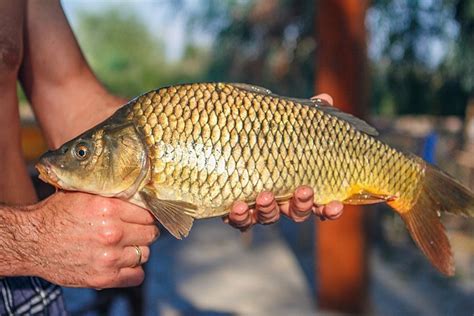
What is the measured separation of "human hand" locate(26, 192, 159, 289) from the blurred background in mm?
1065

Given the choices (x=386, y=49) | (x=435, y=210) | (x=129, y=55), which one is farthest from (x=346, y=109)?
(x=129, y=55)

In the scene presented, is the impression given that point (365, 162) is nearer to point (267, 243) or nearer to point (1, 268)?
point (1, 268)

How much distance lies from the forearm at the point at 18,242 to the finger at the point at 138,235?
19 cm

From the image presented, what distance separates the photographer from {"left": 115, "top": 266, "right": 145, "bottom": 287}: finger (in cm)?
136

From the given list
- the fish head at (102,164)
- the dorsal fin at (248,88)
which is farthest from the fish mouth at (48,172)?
the dorsal fin at (248,88)

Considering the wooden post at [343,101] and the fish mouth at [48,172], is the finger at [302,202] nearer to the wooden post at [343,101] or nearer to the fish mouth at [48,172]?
the fish mouth at [48,172]

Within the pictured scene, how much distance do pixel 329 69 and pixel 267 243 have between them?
9.23 ft

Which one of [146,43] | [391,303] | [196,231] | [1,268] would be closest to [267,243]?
[196,231]

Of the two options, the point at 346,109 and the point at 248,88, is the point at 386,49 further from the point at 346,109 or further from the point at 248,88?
the point at 248,88

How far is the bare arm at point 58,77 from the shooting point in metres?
1.78

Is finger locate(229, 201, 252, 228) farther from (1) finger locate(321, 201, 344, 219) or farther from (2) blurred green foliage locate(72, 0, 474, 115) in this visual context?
(2) blurred green foliage locate(72, 0, 474, 115)

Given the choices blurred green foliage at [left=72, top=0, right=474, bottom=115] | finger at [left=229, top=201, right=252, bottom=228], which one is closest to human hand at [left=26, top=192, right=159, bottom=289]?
finger at [left=229, top=201, right=252, bottom=228]

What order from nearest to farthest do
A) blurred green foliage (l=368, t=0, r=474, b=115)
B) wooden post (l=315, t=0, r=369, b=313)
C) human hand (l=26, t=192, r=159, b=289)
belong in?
1. human hand (l=26, t=192, r=159, b=289)
2. wooden post (l=315, t=0, r=369, b=313)
3. blurred green foliage (l=368, t=0, r=474, b=115)

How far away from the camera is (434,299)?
484 centimetres
